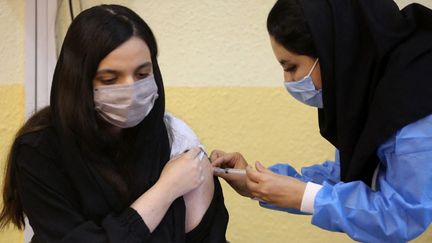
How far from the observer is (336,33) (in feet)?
3.76

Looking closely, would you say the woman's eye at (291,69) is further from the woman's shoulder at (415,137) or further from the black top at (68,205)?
the black top at (68,205)

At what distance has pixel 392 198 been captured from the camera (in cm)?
110

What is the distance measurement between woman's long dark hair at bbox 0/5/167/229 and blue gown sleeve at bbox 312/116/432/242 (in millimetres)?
572

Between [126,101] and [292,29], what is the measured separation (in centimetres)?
48

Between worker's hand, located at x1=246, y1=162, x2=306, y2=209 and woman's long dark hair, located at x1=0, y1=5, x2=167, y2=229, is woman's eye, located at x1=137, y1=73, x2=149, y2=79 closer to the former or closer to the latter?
woman's long dark hair, located at x1=0, y1=5, x2=167, y2=229

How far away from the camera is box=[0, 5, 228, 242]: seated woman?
1192mm

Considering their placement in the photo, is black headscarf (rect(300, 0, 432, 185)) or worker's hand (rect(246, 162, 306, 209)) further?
worker's hand (rect(246, 162, 306, 209))

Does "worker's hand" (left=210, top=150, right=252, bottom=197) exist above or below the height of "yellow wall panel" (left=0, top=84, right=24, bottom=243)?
above

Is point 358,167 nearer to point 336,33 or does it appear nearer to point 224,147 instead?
point 336,33

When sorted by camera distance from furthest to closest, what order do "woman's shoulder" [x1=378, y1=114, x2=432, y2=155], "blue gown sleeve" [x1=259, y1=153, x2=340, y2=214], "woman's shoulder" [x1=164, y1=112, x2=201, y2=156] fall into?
"blue gown sleeve" [x1=259, y1=153, x2=340, y2=214]
"woman's shoulder" [x1=164, y1=112, x2=201, y2=156]
"woman's shoulder" [x1=378, y1=114, x2=432, y2=155]

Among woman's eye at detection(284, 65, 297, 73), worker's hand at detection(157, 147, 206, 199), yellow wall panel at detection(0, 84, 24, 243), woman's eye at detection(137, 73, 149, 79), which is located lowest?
yellow wall panel at detection(0, 84, 24, 243)

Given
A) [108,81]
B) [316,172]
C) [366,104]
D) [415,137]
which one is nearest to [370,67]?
[366,104]

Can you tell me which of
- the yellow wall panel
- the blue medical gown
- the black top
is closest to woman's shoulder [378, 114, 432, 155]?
the blue medical gown

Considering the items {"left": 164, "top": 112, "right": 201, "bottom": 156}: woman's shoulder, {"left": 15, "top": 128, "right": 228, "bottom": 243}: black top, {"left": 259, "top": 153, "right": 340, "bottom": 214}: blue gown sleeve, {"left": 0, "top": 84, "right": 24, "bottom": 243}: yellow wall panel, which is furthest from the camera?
{"left": 0, "top": 84, "right": 24, "bottom": 243}: yellow wall panel
